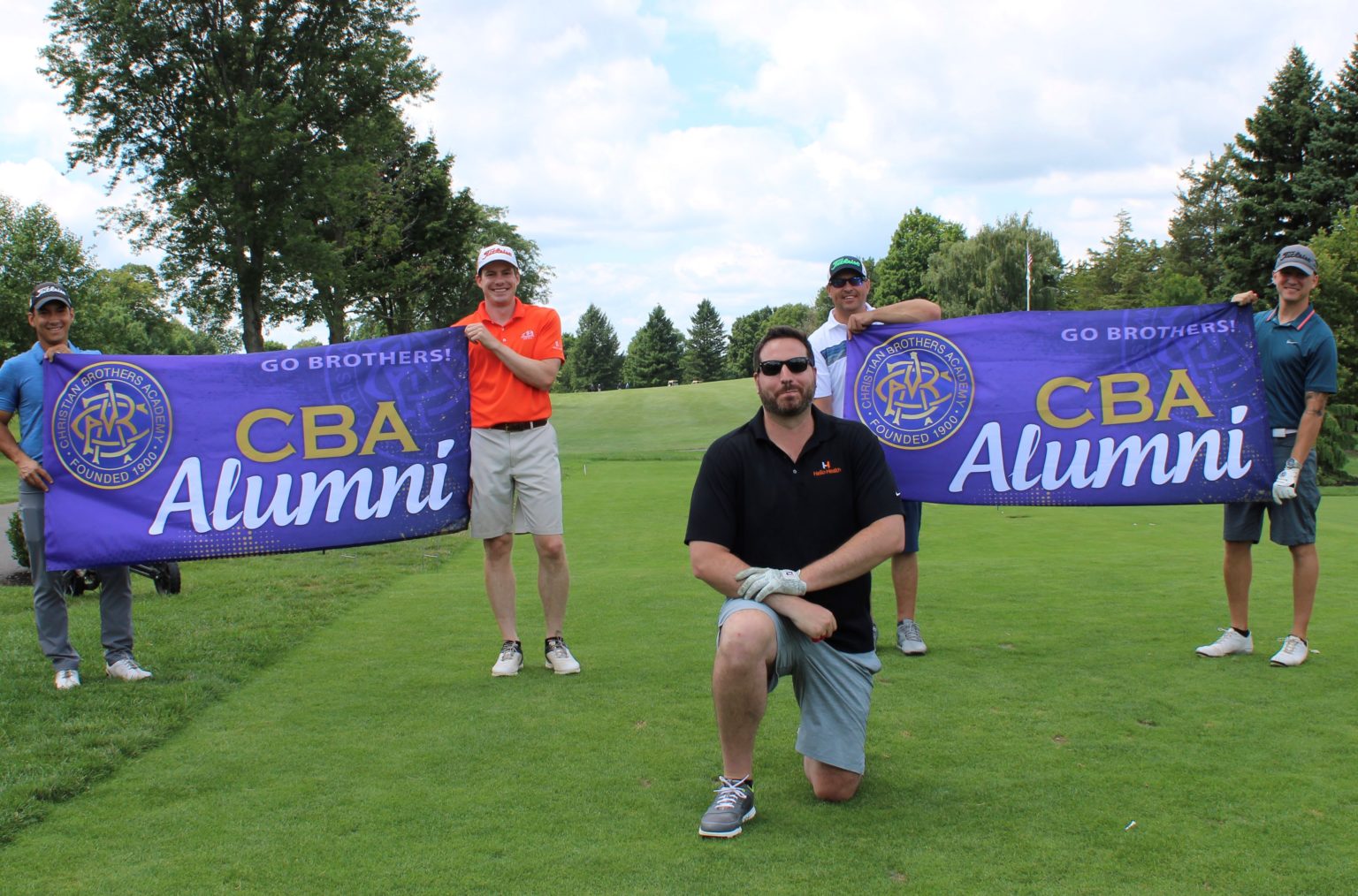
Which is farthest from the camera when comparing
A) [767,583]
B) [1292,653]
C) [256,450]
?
[256,450]

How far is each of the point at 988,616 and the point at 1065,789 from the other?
9.19ft

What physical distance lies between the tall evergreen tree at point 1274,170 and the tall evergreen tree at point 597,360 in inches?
2957

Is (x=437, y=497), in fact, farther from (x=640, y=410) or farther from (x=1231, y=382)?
(x=640, y=410)

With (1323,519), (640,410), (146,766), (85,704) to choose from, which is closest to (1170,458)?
(146,766)

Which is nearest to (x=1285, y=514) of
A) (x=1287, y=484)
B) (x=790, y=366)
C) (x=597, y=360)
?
(x=1287, y=484)

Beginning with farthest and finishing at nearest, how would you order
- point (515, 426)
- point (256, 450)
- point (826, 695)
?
point (256, 450) < point (515, 426) < point (826, 695)

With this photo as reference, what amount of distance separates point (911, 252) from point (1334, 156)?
49.1m

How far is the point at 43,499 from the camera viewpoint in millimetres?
5203

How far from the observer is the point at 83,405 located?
5.26 meters

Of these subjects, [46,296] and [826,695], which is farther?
[46,296]

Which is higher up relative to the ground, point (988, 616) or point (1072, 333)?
point (1072, 333)

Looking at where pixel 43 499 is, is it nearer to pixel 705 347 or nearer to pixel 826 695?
pixel 826 695

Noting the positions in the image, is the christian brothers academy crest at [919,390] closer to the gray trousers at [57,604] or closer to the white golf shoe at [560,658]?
the white golf shoe at [560,658]

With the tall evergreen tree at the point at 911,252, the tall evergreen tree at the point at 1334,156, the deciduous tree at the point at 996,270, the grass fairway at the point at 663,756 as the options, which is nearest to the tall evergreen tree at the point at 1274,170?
the tall evergreen tree at the point at 1334,156
